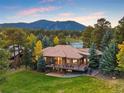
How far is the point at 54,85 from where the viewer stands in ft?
116

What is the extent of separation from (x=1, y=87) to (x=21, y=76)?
238 inches

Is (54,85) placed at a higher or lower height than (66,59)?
lower

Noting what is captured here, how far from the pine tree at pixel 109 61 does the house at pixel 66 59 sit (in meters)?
4.05

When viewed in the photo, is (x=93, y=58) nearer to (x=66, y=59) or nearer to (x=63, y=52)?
(x=66, y=59)

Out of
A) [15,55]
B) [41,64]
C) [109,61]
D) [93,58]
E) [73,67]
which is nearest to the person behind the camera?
[109,61]

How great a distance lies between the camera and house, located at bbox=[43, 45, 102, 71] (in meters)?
43.3

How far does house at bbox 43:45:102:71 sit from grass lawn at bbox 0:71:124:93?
4.54 meters

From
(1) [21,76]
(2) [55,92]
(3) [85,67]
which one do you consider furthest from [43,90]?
(3) [85,67]

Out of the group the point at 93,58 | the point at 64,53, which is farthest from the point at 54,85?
the point at 64,53

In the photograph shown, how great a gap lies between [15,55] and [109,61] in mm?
25297

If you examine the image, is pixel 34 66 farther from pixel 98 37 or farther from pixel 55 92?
pixel 98 37

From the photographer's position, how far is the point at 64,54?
45.1 m

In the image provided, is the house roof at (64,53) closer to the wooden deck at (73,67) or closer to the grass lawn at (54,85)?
the wooden deck at (73,67)

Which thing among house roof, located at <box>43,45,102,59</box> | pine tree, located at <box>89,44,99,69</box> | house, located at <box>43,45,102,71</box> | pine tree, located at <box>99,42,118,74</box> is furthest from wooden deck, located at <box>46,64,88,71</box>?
pine tree, located at <box>99,42,118,74</box>
